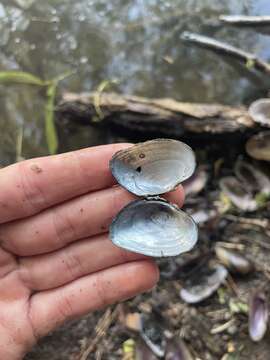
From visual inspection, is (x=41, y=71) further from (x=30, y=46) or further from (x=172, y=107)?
(x=172, y=107)

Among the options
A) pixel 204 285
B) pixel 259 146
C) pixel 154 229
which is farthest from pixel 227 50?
pixel 154 229

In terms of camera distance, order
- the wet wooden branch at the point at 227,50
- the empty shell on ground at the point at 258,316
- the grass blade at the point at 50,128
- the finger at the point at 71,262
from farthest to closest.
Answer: the wet wooden branch at the point at 227,50
the grass blade at the point at 50,128
the empty shell on ground at the point at 258,316
the finger at the point at 71,262

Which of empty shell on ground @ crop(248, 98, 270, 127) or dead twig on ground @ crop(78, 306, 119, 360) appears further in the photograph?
empty shell on ground @ crop(248, 98, 270, 127)

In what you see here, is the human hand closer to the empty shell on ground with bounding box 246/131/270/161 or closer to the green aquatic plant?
the empty shell on ground with bounding box 246/131/270/161

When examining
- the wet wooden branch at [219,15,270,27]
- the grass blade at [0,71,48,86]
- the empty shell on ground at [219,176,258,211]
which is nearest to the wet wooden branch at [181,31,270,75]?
the wet wooden branch at [219,15,270,27]

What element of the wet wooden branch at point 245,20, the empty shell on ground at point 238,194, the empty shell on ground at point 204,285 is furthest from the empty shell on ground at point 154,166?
the wet wooden branch at point 245,20

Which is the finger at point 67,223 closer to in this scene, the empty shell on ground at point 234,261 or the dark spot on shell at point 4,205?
the dark spot on shell at point 4,205

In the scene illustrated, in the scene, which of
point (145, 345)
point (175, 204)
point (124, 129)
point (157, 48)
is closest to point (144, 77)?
point (157, 48)
